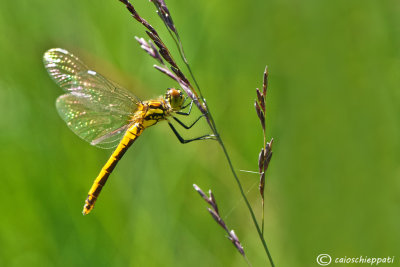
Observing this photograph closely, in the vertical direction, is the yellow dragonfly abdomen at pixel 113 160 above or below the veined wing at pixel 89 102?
below

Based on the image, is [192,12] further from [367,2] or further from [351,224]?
[351,224]

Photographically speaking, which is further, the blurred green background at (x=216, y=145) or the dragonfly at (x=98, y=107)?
the dragonfly at (x=98, y=107)

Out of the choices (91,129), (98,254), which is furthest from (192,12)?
(98,254)

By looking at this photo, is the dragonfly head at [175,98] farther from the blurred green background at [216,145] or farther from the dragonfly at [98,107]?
the blurred green background at [216,145]

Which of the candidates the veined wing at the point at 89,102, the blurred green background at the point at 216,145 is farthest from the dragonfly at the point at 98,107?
the blurred green background at the point at 216,145

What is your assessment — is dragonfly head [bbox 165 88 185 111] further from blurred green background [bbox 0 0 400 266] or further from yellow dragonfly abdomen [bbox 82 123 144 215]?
blurred green background [bbox 0 0 400 266]

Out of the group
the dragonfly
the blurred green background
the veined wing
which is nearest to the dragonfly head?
the dragonfly

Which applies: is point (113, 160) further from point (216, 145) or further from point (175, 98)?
point (216, 145)
